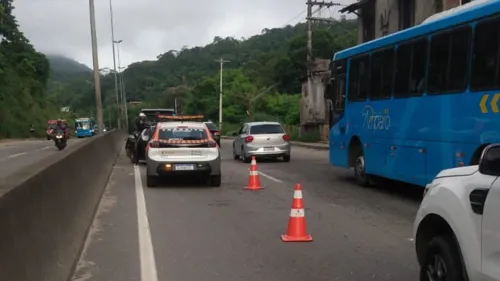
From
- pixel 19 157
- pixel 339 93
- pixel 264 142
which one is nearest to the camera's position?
pixel 339 93

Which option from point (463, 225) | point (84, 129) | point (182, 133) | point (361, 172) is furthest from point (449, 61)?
point (84, 129)

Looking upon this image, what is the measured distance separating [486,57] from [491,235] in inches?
237

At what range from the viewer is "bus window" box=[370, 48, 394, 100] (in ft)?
41.4

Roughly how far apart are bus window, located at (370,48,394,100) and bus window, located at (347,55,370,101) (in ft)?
1.01

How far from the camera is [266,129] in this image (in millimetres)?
23906

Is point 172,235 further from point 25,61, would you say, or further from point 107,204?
point 25,61

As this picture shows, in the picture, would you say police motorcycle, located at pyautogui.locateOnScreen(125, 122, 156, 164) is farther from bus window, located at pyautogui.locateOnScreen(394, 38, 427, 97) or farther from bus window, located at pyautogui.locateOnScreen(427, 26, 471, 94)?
bus window, located at pyautogui.locateOnScreen(427, 26, 471, 94)

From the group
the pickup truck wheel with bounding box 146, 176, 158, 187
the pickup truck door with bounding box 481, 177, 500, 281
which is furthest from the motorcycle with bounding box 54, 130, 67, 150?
the pickup truck door with bounding box 481, 177, 500, 281

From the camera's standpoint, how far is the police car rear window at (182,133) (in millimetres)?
15031

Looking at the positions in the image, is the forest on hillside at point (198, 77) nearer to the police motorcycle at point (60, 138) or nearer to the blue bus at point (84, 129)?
the blue bus at point (84, 129)

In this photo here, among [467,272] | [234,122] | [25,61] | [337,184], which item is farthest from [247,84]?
[467,272]

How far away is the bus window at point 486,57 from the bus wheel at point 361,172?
5148mm

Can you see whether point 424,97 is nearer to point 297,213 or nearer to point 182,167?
point 297,213

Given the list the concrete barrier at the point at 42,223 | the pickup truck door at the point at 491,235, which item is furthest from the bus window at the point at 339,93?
the pickup truck door at the point at 491,235
